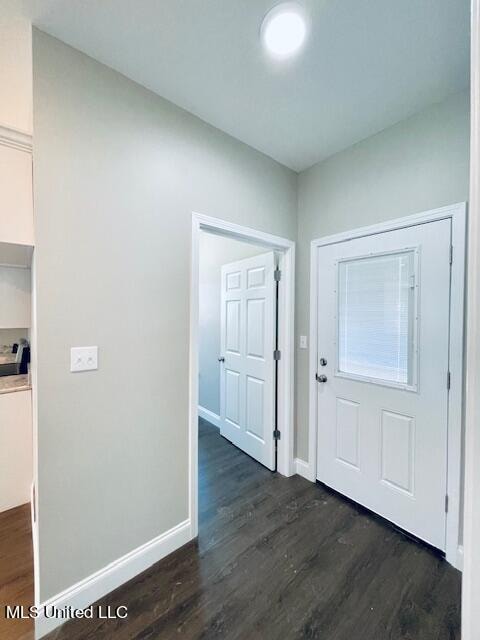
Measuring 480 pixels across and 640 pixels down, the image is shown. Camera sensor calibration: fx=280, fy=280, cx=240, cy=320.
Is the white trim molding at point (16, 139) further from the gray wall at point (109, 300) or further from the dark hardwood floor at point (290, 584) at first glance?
the dark hardwood floor at point (290, 584)

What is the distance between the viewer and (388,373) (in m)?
1.90

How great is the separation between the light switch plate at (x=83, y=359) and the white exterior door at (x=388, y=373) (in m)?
1.66

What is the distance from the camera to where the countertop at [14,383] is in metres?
2.04

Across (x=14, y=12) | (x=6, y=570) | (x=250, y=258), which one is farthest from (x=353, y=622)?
(x=14, y=12)

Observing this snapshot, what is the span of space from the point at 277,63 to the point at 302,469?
284 cm

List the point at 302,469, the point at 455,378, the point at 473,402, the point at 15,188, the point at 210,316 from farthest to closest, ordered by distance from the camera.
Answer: the point at 210,316
the point at 302,469
the point at 455,378
the point at 15,188
the point at 473,402

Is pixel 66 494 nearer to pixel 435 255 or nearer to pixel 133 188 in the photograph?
pixel 133 188

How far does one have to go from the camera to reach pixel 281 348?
2.49 metres

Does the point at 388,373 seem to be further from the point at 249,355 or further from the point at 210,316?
the point at 210,316

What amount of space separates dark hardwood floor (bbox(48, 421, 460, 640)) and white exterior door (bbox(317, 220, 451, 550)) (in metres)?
0.24

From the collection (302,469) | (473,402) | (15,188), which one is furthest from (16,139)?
(302,469)

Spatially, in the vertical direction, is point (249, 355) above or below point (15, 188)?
below

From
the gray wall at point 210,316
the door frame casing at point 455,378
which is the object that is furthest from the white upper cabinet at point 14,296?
the door frame casing at point 455,378

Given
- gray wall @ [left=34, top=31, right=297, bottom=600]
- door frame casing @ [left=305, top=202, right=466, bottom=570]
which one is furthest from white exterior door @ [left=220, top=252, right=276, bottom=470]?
door frame casing @ [left=305, top=202, right=466, bottom=570]
